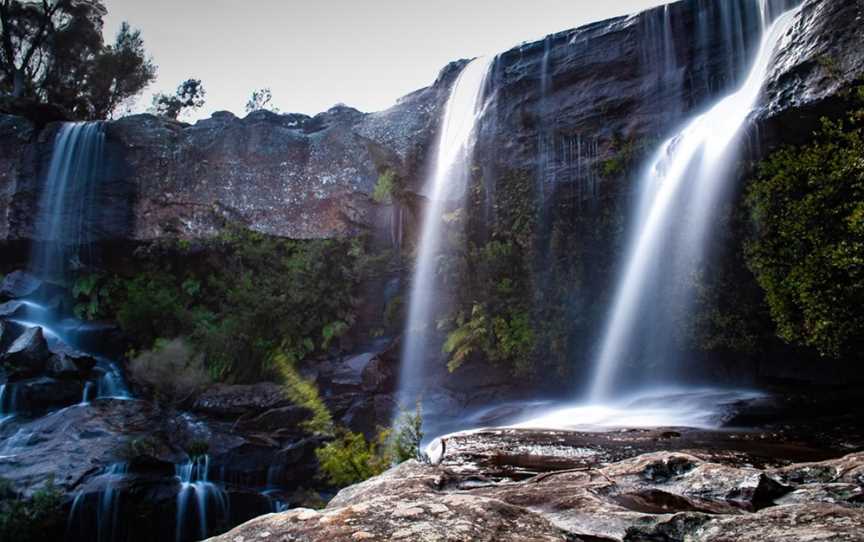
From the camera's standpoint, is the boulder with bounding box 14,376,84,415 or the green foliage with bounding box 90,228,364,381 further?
the green foliage with bounding box 90,228,364,381

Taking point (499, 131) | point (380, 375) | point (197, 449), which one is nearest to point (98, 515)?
point (197, 449)

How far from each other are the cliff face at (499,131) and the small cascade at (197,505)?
9276 millimetres

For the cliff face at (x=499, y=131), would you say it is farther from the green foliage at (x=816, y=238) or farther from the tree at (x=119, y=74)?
the tree at (x=119, y=74)

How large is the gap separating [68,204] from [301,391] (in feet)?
39.5

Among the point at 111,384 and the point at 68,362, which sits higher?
the point at 68,362

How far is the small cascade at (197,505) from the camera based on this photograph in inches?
339

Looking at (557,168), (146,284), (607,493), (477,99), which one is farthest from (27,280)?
(607,493)

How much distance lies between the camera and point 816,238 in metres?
7.64

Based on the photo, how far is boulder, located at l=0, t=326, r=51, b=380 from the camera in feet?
40.6

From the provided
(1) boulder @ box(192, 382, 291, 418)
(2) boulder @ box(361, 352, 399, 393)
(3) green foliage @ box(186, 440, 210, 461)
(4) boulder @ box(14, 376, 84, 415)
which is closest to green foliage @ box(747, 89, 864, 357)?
(2) boulder @ box(361, 352, 399, 393)

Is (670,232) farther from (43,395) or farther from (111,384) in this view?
(43,395)

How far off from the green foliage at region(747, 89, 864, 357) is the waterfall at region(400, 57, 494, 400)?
787 cm

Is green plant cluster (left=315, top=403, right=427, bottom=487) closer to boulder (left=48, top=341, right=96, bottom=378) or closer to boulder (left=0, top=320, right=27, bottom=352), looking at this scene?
boulder (left=48, top=341, right=96, bottom=378)

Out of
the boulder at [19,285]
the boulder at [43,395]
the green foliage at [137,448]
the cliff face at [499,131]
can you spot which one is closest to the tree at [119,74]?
the cliff face at [499,131]
